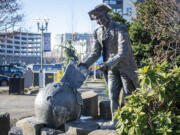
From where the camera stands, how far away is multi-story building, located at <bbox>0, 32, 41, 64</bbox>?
9500 cm

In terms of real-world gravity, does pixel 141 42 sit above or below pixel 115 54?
above

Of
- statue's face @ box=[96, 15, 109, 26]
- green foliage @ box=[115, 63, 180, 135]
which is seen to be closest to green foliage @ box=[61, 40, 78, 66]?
statue's face @ box=[96, 15, 109, 26]

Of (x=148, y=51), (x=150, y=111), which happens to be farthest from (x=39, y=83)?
(x=150, y=111)

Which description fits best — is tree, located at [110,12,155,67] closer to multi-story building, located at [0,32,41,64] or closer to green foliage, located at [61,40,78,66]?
green foliage, located at [61,40,78,66]

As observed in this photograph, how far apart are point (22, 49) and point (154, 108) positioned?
10953 cm

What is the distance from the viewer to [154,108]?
2365mm

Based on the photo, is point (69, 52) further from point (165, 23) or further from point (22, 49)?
point (22, 49)

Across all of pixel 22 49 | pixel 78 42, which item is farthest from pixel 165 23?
pixel 22 49

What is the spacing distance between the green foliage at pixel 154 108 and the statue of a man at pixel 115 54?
143cm

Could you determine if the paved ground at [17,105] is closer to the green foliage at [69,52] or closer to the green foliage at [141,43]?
the green foliage at [141,43]

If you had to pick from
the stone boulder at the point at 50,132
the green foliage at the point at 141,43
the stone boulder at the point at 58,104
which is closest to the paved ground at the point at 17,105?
the stone boulder at the point at 58,104

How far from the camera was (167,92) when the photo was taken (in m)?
2.32

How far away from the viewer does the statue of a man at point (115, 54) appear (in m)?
3.89

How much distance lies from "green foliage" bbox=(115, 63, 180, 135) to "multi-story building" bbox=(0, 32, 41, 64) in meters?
93.9
